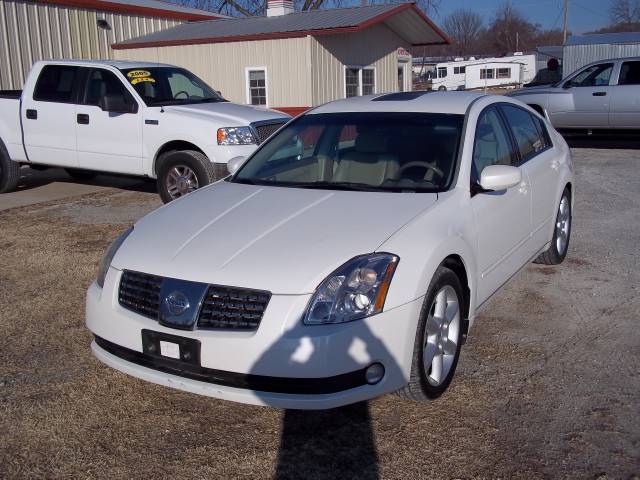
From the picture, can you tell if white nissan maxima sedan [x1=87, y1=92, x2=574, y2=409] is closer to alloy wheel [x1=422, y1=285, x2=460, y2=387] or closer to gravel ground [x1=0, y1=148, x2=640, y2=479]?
alloy wheel [x1=422, y1=285, x2=460, y2=387]

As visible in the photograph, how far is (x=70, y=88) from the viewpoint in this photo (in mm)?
9805

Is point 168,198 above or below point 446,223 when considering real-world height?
below

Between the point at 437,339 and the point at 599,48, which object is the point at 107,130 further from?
the point at 599,48

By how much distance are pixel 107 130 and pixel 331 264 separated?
6886 mm

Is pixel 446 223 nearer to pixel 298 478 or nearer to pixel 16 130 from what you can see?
pixel 298 478

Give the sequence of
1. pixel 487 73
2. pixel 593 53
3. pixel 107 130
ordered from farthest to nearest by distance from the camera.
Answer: pixel 487 73 < pixel 593 53 < pixel 107 130

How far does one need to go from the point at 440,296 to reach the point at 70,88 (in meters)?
7.66

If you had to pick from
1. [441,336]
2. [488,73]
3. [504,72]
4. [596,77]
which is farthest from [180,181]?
[488,73]

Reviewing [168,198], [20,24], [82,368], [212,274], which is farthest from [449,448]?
[20,24]

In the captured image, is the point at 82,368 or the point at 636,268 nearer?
the point at 82,368

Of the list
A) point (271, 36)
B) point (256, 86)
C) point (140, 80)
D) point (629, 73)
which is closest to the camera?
point (140, 80)

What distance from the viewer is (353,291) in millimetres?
3311

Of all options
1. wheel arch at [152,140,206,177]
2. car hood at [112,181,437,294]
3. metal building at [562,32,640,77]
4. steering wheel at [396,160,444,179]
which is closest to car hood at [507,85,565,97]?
wheel arch at [152,140,206,177]

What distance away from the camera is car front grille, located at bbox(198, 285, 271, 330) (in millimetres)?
3270
